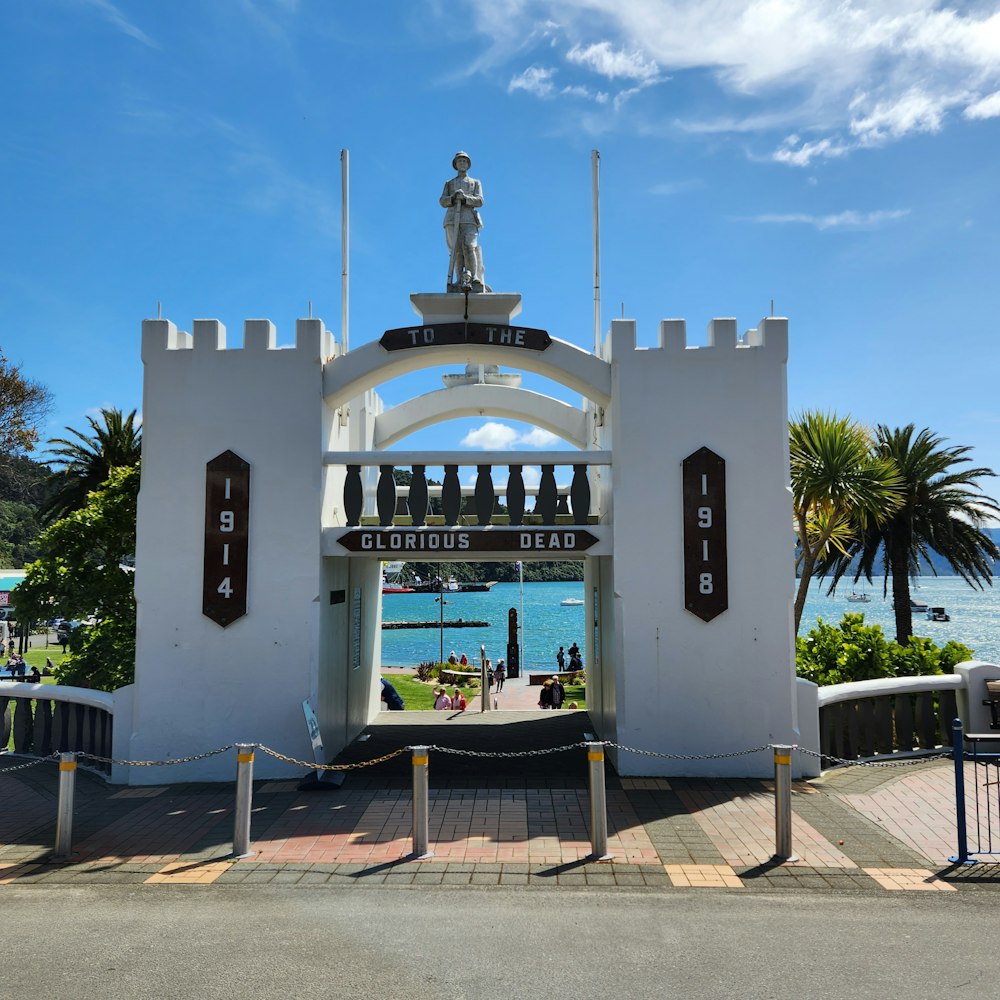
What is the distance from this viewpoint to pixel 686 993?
5387 millimetres

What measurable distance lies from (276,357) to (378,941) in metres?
7.95

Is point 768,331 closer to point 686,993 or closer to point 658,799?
point 658,799

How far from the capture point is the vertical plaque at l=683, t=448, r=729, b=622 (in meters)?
11.3

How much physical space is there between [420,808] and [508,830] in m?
1.26

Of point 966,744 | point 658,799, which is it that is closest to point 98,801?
point 658,799

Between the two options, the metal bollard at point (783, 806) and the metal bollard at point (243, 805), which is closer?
the metal bollard at point (783, 806)

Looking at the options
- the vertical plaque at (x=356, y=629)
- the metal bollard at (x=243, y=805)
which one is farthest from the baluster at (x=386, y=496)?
the metal bollard at (x=243, y=805)

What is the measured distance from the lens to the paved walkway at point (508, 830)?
7.64 meters

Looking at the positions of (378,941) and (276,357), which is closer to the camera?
(378,941)

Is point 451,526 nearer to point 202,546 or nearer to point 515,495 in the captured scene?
point 515,495

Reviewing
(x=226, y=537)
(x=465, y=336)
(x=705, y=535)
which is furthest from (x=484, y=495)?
(x=226, y=537)

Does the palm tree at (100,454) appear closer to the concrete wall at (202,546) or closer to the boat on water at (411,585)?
the concrete wall at (202,546)

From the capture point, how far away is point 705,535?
11.4 metres

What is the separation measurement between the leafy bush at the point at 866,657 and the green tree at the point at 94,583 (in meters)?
11.9
